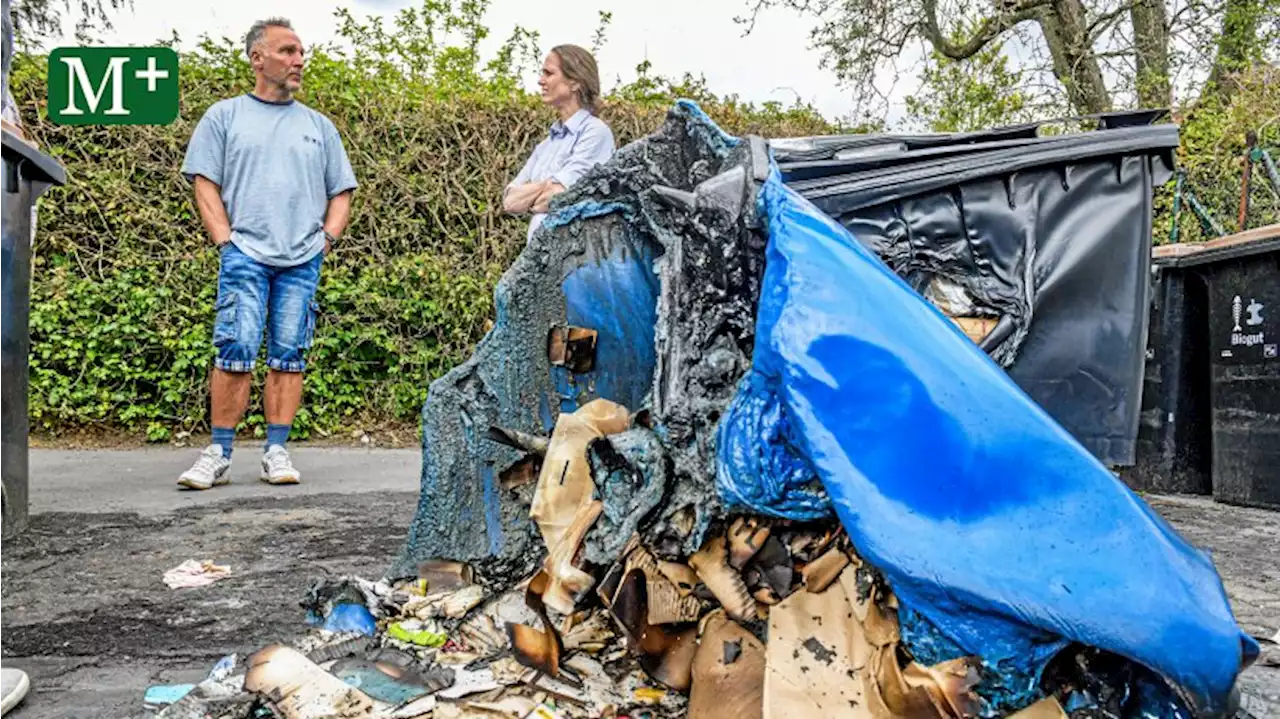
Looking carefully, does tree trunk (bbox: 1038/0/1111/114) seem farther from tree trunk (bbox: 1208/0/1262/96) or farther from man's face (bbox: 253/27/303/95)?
man's face (bbox: 253/27/303/95)

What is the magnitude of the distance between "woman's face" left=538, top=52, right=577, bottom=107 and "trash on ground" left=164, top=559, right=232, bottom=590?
7.65 ft

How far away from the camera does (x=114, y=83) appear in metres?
5.00

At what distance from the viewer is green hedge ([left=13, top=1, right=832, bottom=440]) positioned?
20.7ft

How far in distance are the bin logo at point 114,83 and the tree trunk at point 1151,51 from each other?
10.0m

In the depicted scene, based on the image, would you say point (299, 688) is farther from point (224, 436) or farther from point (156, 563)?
point (224, 436)

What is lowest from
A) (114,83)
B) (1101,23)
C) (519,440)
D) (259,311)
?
(519,440)

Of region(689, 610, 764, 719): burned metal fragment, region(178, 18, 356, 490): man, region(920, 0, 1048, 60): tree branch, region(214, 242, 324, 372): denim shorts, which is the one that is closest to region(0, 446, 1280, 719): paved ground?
region(178, 18, 356, 490): man

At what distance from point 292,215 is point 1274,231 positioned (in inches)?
182

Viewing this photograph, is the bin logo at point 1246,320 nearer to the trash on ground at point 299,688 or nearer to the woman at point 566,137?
the woman at point 566,137

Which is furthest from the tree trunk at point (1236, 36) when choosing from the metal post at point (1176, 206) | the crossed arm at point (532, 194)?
the crossed arm at point (532, 194)

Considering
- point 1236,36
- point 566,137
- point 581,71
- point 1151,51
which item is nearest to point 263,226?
point 566,137

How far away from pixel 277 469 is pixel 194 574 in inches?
64.3

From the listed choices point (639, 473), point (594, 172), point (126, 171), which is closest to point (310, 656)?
point (639, 473)

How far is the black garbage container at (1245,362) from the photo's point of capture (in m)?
4.73
